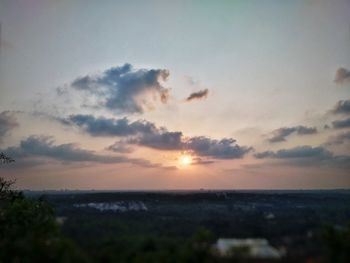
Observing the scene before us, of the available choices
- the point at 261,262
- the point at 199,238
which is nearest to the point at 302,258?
the point at 261,262

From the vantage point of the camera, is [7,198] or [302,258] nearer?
[302,258]

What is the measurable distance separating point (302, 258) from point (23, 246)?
3897 centimetres

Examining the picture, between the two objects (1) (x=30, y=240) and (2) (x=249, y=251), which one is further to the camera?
(1) (x=30, y=240)

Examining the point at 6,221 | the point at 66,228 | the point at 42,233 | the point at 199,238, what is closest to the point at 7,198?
the point at 6,221

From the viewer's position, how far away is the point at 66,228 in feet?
341

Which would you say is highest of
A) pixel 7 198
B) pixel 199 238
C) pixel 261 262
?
pixel 7 198

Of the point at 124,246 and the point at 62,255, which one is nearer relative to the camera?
the point at 62,255

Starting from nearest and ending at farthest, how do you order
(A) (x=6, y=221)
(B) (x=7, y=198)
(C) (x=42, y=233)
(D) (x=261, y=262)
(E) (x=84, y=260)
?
1. (E) (x=84, y=260)
2. (C) (x=42, y=233)
3. (D) (x=261, y=262)
4. (A) (x=6, y=221)
5. (B) (x=7, y=198)

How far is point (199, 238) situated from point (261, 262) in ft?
39.0

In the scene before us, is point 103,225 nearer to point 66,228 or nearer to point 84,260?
point 66,228

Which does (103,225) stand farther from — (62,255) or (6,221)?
(62,255)

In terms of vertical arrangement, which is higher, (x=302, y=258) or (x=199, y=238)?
(x=199, y=238)

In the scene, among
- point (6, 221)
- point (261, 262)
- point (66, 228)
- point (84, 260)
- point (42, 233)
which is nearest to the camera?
point (84, 260)

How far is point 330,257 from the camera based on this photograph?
4850 centimetres
